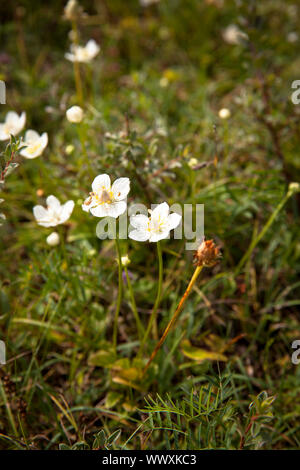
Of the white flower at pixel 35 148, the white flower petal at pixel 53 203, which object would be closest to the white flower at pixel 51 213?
the white flower petal at pixel 53 203

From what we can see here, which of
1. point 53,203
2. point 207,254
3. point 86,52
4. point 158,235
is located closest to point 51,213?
point 53,203

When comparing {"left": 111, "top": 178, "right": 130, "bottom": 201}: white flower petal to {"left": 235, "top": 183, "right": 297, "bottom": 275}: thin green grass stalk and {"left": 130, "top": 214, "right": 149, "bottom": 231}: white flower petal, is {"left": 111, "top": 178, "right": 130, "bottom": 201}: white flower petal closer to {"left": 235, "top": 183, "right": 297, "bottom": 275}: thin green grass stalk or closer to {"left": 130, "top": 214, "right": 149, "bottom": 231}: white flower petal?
{"left": 130, "top": 214, "right": 149, "bottom": 231}: white flower petal

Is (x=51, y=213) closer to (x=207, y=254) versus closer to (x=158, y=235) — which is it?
(x=158, y=235)

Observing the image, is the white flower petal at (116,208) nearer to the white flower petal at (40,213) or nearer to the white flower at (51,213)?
the white flower at (51,213)

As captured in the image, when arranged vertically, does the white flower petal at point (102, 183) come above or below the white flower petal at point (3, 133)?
below

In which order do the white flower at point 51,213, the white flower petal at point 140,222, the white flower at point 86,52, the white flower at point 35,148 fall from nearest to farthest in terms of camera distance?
1. the white flower petal at point 140,222
2. the white flower at point 51,213
3. the white flower at point 35,148
4. the white flower at point 86,52
